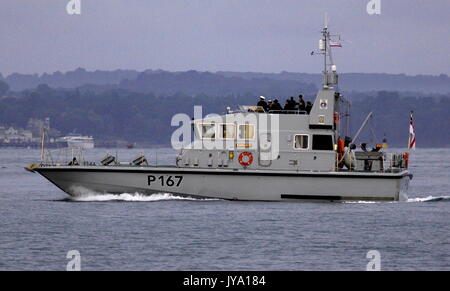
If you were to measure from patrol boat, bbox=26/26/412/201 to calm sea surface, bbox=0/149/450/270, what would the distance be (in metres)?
0.43

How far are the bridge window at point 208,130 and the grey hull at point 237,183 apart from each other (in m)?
1.39

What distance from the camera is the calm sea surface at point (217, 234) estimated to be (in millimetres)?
26984

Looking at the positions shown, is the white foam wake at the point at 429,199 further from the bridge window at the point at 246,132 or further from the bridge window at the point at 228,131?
the bridge window at the point at 228,131

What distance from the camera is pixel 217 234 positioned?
1215 inches

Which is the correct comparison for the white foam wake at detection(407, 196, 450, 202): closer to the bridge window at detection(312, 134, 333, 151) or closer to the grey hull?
the grey hull

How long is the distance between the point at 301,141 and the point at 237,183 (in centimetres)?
253

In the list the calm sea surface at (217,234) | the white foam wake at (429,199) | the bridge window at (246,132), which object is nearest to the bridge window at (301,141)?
the bridge window at (246,132)

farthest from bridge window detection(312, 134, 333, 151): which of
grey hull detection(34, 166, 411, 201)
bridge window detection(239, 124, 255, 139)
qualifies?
bridge window detection(239, 124, 255, 139)

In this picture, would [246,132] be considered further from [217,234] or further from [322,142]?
[217,234]

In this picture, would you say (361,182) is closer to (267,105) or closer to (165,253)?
(267,105)

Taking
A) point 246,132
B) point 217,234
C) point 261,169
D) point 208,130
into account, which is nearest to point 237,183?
point 261,169

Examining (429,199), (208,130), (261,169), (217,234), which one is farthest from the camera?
(429,199)

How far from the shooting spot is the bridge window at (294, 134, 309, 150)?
36156 millimetres
